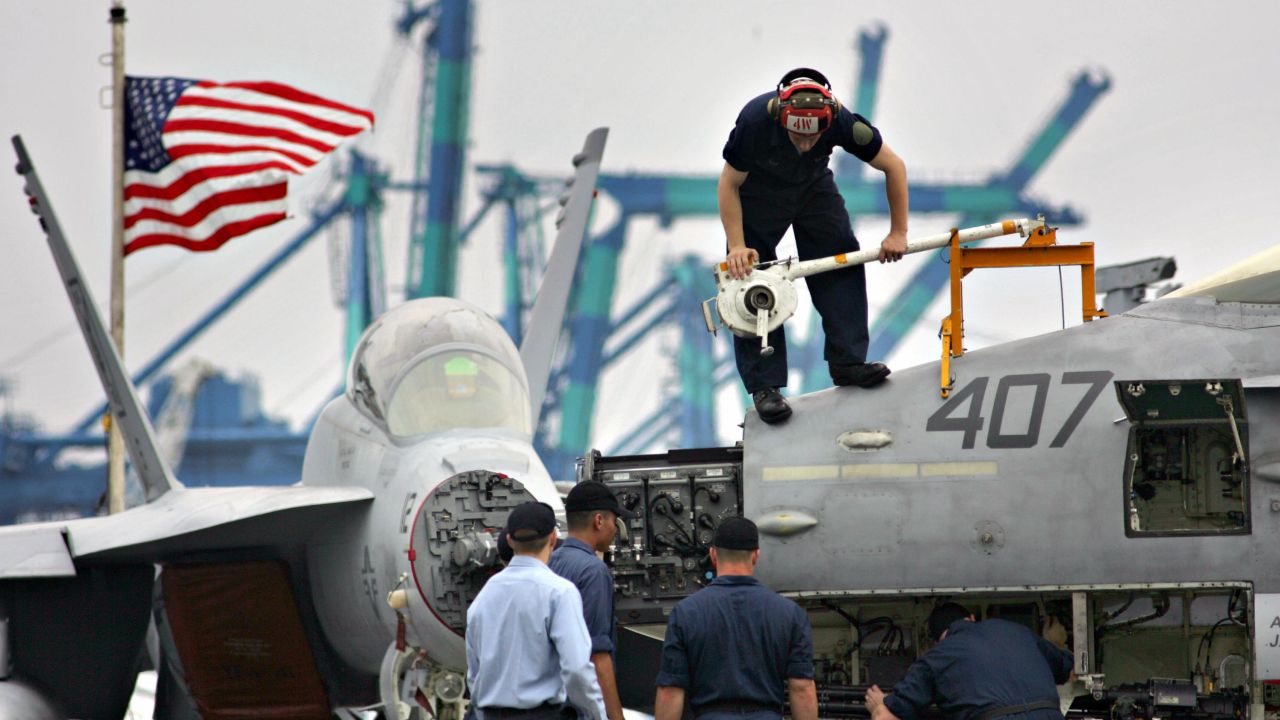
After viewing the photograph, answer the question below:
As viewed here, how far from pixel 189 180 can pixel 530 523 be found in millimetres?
13196

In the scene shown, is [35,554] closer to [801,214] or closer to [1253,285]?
[801,214]

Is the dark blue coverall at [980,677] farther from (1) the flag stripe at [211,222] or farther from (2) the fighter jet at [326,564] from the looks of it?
(1) the flag stripe at [211,222]

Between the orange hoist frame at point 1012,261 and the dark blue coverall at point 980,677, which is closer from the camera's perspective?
the dark blue coverall at point 980,677

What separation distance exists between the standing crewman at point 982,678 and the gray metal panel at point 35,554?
7537mm

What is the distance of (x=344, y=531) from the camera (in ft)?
34.6

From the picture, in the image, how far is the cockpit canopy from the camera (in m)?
10.5

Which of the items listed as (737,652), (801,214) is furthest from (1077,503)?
(801,214)

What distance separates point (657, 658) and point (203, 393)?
7749 cm

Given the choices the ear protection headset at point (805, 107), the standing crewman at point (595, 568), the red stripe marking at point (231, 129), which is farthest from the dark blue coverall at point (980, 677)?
the red stripe marking at point (231, 129)

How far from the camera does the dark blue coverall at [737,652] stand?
20.4 feet

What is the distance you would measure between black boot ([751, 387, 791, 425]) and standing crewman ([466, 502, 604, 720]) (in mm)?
1771

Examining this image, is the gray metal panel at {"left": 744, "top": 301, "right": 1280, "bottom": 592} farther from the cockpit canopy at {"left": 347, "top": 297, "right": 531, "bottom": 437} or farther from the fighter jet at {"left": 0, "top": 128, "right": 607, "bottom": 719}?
the cockpit canopy at {"left": 347, "top": 297, "right": 531, "bottom": 437}

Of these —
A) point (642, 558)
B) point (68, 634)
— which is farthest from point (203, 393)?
point (642, 558)

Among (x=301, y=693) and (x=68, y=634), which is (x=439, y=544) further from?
(x=68, y=634)
